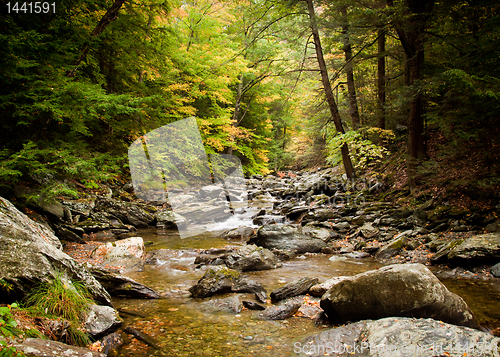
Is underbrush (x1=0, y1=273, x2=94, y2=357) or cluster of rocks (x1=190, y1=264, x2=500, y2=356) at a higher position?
underbrush (x1=0, y1=273, x2=94, y2=357)

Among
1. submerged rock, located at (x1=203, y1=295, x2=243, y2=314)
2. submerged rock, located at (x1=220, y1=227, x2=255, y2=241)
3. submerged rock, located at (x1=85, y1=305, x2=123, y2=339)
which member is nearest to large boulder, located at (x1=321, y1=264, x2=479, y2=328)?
submerged rock, located at (x1=203, y1=295, x2=243, y2=314)

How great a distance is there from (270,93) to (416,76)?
44.3 ft

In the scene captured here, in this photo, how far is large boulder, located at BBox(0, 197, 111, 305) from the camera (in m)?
2.78

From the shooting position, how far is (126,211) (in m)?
11.0

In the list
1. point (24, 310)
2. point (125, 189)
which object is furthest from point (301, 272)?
point (125, 189)

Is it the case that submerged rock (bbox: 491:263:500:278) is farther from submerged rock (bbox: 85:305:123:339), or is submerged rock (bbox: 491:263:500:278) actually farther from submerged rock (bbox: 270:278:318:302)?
submerged rock (bbox: 85:305:123:339)

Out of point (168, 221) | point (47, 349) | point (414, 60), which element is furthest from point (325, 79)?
point (47, 349)

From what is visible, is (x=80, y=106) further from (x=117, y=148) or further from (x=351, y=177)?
(x=351, y=177)

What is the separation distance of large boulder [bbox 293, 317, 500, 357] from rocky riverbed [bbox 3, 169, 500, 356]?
0.10ft

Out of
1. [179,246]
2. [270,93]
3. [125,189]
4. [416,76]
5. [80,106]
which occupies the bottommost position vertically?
[179,246]

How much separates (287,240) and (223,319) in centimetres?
468

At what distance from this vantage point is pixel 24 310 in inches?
100

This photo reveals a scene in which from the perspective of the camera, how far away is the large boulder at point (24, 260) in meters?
2.78

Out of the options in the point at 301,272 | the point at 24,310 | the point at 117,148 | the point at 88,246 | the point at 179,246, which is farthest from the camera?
the point at 117,148
